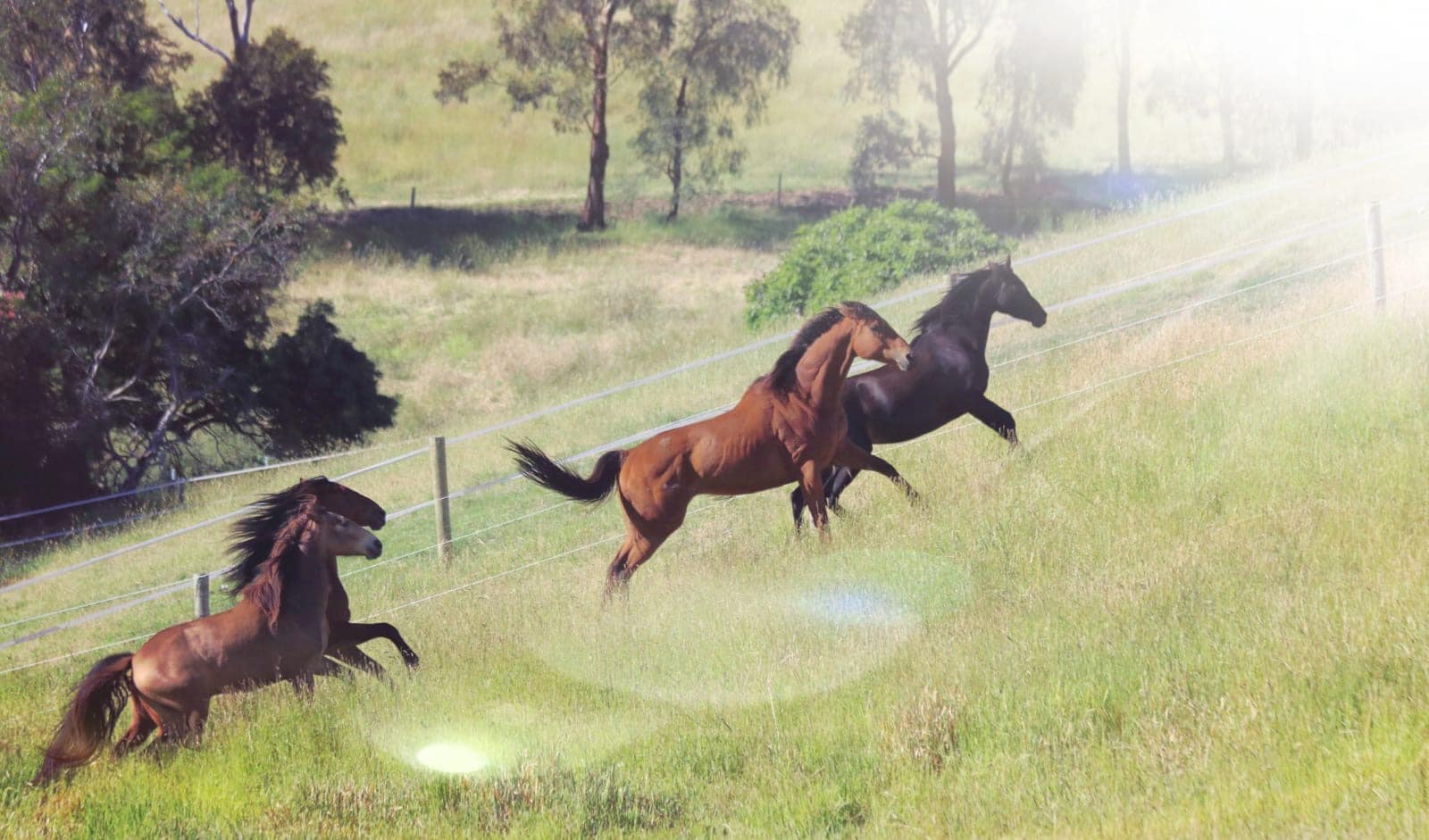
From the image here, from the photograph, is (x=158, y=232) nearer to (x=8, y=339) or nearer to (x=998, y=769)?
(x=8, y=339)

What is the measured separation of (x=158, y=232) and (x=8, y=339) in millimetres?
3823

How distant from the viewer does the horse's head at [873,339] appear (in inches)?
312

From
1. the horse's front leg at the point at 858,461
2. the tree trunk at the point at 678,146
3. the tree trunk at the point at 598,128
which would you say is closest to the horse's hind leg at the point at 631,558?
the horse's front leg at the point at 858,461

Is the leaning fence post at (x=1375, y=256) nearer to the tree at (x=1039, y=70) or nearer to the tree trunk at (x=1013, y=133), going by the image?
the tree at (x=1039, y=70)

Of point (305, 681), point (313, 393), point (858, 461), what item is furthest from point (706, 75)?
point (305, 681)

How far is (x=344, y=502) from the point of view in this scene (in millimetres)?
8141

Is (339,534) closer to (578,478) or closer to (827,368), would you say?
(578,478)

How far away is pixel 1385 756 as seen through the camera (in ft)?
17.2

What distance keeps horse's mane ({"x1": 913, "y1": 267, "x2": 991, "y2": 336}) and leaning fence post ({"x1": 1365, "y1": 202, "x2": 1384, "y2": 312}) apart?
4279 millimetres

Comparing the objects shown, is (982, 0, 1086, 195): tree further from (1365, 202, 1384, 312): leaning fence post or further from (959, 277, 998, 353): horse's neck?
A: (959, 277, 998, 353): horse's neck

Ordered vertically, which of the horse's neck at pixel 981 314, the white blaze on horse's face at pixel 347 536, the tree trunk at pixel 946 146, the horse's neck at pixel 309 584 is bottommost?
the horse's neck at pixel 309 584

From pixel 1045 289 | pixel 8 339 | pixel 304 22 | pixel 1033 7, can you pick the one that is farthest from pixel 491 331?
pixel 304 22

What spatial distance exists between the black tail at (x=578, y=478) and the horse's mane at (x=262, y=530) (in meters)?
1.65

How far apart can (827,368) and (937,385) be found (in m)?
1.55
